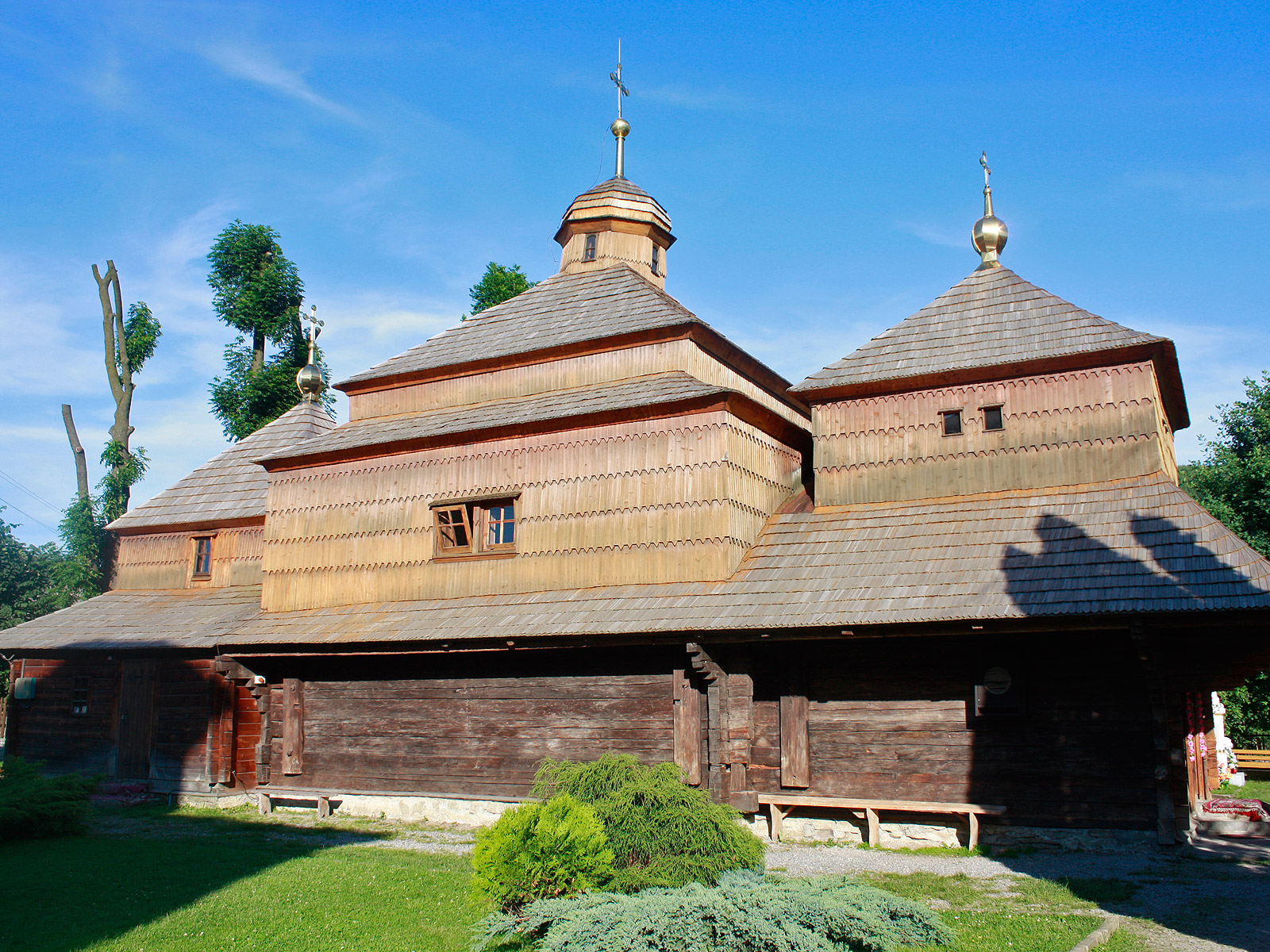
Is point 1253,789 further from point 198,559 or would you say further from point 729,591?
point 198,559

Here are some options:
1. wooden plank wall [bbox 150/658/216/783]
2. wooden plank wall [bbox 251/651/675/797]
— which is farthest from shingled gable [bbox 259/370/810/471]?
wooden plank wall [bbox 150/658/216/783]

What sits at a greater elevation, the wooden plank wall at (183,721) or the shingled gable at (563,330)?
the shingled gable at (563,330)

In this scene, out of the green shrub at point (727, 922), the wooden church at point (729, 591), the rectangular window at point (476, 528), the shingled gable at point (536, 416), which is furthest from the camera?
the rectangular window at point (476, 528)

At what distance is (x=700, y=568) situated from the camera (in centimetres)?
1435

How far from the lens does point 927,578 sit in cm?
1280

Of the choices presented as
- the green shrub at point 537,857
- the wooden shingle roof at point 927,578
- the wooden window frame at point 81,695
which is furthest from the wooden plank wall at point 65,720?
the green shrub at point 537,857

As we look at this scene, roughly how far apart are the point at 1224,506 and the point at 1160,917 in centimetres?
2087

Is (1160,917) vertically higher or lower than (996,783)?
lower

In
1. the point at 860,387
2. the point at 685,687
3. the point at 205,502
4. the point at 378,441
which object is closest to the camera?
the point at 685,687

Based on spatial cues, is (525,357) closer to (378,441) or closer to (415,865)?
(378,441)

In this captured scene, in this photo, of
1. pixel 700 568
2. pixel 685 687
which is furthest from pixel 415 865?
pixel 700 568

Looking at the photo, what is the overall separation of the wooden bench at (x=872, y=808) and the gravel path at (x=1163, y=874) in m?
0.37

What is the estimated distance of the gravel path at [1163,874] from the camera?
27.5 feet

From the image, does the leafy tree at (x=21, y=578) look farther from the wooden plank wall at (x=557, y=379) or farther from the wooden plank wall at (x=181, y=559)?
the wooden plank wall at (x=557, y=379)
